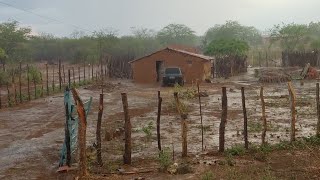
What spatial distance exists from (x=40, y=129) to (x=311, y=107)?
1244 cm

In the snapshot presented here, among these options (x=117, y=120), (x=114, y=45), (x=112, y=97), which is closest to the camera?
(x=117, y=120)

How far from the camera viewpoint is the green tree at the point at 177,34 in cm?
9575

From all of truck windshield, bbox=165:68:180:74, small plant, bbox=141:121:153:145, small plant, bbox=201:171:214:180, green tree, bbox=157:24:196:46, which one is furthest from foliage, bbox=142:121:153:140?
green tree, bbox=157:24:196:46

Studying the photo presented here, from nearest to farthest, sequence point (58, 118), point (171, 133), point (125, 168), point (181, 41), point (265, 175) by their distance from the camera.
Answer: point (265, 175) < point (125, 168) < point (171, 133) < point (58, 118) < point (181, 41)

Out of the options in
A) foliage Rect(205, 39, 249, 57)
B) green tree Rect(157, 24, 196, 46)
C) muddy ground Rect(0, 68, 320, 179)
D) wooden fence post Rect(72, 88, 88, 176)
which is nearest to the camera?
wooden fence post Rect(72, 88, 88, 176)

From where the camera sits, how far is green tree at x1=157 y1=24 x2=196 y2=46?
9575 centimetres

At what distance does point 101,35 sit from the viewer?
7119 centimetres

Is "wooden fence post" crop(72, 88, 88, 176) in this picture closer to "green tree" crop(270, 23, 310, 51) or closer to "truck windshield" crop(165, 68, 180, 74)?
"truck windshield" crop(165, 68, 180, 74)

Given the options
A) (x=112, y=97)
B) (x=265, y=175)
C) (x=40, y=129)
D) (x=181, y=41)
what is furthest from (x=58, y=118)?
(x=181, y=41)

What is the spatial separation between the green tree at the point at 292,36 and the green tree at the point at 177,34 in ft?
110

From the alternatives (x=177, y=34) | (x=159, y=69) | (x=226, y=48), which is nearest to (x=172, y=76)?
(x=159, y=69)

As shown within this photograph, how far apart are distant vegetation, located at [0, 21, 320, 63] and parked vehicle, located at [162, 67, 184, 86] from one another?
34.2ft

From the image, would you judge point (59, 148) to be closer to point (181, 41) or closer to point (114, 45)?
point (114, 45)

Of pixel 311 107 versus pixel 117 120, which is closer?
pixel 117 120
